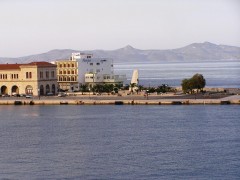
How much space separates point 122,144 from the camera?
3366cm

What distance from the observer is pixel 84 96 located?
205 feet

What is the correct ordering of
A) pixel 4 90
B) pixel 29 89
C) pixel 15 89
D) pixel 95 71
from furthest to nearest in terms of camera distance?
1. pixel 95 71
2. pixel 4 90
3. pixel 15 89
4. pixel 29 89

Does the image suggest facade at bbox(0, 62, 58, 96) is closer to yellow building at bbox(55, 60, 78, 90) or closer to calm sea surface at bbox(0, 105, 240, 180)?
yellow building at bbox(55, 60, 78, 90)

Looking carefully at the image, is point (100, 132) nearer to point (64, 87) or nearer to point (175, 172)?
point (175, 172)

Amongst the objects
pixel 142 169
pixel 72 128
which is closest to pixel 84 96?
pixel 72 128

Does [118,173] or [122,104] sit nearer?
[118,173]

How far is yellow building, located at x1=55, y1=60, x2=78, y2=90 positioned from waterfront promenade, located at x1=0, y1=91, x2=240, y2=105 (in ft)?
31.2

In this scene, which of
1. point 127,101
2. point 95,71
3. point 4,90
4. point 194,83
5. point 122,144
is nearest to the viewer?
point 122,144

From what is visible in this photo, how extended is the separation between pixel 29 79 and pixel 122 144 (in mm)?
30284

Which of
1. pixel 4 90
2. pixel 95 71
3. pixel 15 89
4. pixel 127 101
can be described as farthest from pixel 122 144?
pixel 95 71

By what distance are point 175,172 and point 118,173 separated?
5.99 feet

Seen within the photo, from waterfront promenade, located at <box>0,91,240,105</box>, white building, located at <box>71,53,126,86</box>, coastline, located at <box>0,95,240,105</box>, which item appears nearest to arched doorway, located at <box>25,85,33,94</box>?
waterfront promenade, located at <box>0,91,240,105</box>

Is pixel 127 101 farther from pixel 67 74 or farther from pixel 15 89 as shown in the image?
pixel 67 74

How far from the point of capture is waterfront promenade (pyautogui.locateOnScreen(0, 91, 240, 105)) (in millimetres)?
54000
